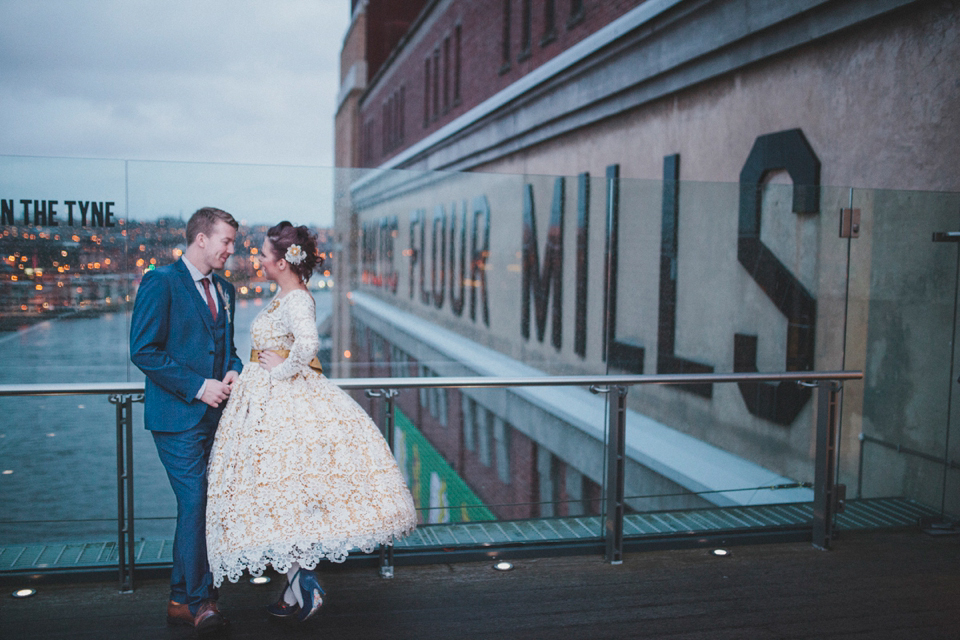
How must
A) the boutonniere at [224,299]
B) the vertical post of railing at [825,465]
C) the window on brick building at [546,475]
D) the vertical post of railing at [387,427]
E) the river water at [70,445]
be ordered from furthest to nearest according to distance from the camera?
the window on brick building at [546,475] < the vertical post of railing at [825,465] < the river water at [70,445] < the vertical post of railing at [387,427] < the boutonniere at [224,299]

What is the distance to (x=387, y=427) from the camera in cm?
430

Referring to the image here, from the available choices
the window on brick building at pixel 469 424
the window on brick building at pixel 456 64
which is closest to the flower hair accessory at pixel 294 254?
the window on brick building at pixel 469 424

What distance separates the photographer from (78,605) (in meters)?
3.67

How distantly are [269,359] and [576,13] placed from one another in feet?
33.2

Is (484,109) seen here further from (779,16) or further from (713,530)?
(713,530)

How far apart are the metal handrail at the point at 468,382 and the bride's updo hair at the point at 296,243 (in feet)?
2.05

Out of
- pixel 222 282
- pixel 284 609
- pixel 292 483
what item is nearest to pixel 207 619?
pixel 284 609

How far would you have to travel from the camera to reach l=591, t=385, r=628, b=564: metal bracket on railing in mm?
4371

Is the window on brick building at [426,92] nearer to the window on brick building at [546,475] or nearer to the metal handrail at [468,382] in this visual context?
the window on brick building at [546,475]

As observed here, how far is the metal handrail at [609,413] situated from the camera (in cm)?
388

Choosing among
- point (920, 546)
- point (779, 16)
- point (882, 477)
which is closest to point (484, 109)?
point (779, 16)

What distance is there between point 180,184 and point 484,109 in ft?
37.1

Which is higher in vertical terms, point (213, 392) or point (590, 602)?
point (213, 392)

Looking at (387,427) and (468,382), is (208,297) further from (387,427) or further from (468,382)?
(468,382)
